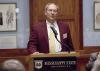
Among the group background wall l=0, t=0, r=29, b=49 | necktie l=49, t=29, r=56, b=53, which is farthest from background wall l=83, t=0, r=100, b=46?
necktie l=49, t=29, r=56, b=53

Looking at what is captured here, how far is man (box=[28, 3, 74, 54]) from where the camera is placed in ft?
11.3

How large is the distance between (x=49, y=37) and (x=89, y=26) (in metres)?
2.43

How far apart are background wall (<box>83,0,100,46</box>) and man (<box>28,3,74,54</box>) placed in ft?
7.32

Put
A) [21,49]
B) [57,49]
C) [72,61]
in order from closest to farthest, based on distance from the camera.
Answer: [72,61]
[57,49]
[21,49]

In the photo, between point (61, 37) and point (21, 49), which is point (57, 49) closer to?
point (61, 37)

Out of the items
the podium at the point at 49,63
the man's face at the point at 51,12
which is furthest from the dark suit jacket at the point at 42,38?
the podium at the point at 49,63

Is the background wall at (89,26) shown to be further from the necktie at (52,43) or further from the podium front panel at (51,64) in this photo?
the podium front panel at (51,64)

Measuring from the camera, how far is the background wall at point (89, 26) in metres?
5.83

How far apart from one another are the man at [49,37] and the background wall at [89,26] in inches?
87.9

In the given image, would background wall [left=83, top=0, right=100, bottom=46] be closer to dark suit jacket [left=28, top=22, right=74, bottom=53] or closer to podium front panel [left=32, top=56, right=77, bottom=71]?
Result: dark suit jacket [left=28, top=22, right=74, bottom=53]

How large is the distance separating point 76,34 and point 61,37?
2.44 m

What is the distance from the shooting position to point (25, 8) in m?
5.78

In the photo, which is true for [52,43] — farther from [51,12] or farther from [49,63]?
[49,63]

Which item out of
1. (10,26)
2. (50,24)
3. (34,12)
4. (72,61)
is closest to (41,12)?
(34,12)
